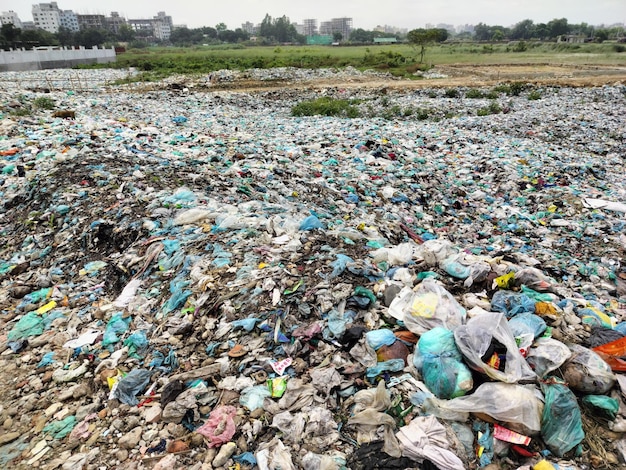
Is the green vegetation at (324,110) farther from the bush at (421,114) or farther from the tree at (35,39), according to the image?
the tree at (35,39)

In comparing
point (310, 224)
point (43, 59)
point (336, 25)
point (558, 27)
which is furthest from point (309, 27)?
point (310, 224)

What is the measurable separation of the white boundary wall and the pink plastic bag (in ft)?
115

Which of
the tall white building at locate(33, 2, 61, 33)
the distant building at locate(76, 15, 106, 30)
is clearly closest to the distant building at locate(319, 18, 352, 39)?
the distant building at locate(76, 15, 106, 30)

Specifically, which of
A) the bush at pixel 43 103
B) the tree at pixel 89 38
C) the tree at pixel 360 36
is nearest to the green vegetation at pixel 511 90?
the bush at pixel 43 103

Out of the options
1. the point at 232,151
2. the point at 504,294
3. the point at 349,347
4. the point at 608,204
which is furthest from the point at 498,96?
the point at 349,347

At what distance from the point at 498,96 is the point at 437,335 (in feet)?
52.1

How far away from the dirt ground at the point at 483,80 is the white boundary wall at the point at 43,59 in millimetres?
20234

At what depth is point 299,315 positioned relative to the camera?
9.07 feet

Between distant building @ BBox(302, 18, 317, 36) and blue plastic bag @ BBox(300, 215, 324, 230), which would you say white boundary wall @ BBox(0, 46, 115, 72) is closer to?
blue plastic bag @ BBox(300, 215, 324, 230)

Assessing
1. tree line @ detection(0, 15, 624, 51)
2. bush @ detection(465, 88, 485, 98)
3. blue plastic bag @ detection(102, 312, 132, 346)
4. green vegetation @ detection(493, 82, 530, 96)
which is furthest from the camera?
tree line @ detection(0, 15, 624, 51)

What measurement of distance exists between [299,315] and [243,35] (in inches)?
3917

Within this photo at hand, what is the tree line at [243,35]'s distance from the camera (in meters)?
39.8

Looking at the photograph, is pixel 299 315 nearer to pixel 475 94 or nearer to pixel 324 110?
pixel 324 110

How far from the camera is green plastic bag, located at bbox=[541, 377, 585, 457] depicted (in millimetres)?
1863
